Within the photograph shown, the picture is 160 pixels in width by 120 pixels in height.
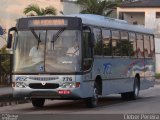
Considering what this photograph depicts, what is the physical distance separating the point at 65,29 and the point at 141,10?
4953 cm

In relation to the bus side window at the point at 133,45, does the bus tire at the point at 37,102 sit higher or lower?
lower

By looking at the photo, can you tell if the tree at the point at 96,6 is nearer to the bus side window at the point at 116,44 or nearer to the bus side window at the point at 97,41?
the bus side window at the point at 116,44

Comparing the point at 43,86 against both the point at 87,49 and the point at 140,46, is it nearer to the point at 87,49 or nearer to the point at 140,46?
the point at 87,49

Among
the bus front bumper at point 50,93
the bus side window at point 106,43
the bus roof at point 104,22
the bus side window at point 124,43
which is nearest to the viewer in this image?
the bus front bumper at point 50,93

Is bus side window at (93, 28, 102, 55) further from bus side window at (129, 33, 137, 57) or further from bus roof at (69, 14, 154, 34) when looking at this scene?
bus side window at (129, 33, 137, 57)

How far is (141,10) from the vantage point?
68.2 m

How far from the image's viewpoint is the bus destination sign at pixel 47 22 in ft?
64.2

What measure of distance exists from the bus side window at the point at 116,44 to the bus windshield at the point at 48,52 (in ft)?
11.1

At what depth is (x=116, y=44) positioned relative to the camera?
22.9m

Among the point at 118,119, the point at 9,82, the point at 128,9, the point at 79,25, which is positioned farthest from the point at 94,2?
the point at 118,119

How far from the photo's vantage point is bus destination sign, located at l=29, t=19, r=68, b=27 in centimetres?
1956

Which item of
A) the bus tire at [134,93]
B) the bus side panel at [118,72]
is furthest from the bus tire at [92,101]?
the bus tire at [134,93]

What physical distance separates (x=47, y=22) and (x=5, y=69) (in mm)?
10681

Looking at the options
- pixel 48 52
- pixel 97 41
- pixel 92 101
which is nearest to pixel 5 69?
pixel 97 41
